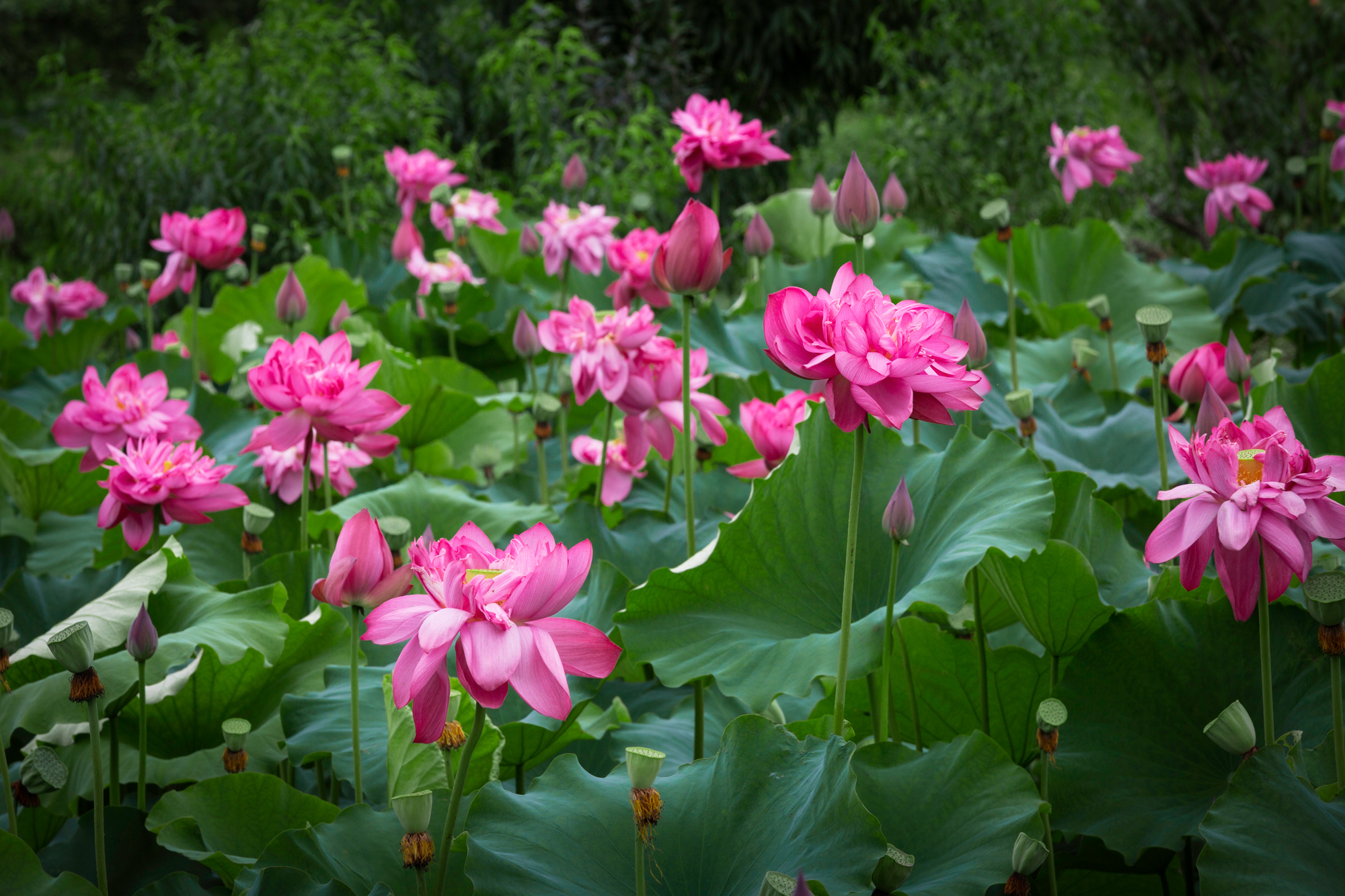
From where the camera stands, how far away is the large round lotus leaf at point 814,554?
858mm

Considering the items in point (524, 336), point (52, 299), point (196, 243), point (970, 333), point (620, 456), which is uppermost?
point (970, 333)

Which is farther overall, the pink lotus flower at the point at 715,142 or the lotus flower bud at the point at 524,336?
the lotus flower bud at the point at 524,336

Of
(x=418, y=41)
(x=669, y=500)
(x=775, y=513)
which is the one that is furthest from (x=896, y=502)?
(x=418, y=41)

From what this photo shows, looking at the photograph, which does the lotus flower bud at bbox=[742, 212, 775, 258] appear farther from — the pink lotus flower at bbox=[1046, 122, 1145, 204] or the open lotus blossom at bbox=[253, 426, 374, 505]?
the open lotus blossom at bbox=[253, 426, 374, 505]

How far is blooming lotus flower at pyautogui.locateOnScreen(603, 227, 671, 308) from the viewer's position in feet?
4.68

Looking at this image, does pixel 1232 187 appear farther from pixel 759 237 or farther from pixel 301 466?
pixel 301 466

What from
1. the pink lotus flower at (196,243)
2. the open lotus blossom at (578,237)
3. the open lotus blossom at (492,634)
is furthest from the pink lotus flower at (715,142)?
the open lotus blossom at (492,634)

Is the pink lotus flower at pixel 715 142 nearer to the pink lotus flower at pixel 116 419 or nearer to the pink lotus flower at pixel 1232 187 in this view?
the pink lotus flower at pixel 116 419

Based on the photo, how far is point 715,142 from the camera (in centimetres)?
138

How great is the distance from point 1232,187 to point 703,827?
200cm

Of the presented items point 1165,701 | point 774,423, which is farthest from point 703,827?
point 774,423

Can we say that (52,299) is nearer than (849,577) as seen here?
No

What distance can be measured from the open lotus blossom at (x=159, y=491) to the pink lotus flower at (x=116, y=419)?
23 cm

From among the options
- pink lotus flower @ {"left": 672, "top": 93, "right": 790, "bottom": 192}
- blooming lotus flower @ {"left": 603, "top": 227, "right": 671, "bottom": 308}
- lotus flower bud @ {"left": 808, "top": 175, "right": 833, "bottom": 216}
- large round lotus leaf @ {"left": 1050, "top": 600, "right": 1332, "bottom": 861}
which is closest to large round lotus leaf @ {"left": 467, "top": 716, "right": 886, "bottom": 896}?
large round lotus leaf @ {"left": 1050, "top": 600, "right": 1332, "bottom": 861}
